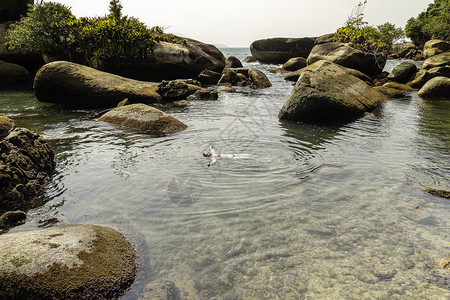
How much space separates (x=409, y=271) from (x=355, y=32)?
2215 centimetres

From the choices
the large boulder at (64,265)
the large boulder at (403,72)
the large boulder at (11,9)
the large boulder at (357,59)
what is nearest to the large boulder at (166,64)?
the large boulder at (11,9)

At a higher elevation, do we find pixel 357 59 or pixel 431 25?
pixel 431 25

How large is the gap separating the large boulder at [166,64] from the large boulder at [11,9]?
7864 mm

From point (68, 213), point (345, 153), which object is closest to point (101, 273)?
point (68, 213)

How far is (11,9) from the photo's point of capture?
20469 mm

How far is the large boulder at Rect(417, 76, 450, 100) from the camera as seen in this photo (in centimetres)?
1426

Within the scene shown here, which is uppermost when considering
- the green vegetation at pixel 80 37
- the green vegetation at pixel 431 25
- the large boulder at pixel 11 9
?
the green vegetation at pixel 431 25

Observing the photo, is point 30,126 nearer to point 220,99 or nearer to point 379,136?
point 220,99

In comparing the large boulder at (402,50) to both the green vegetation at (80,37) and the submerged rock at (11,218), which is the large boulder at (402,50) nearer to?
A: the green vegetation at (80,37)

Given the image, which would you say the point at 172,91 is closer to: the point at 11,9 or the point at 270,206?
the point at 270,206

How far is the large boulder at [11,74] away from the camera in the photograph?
17.6 m

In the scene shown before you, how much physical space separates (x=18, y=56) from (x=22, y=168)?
19.5 meters

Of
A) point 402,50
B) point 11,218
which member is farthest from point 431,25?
point 11,218

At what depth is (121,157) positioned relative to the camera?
6082 millimetres
